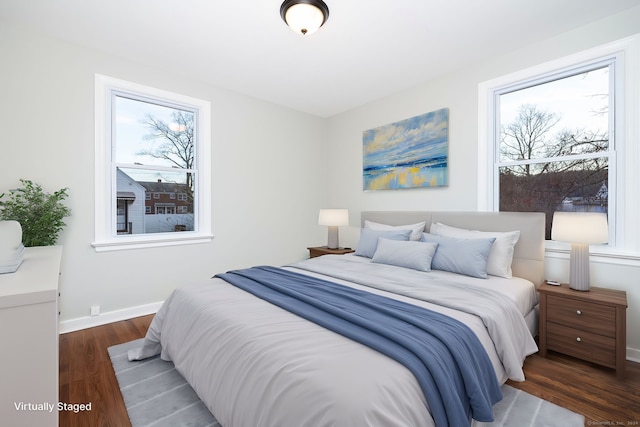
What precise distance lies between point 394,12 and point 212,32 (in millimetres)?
1527

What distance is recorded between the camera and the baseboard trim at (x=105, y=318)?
271 cm

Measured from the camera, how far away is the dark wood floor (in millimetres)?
1607

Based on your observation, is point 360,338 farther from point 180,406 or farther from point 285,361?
point 180,406

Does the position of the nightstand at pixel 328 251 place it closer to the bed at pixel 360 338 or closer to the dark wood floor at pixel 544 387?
the bed at pixel 360 338

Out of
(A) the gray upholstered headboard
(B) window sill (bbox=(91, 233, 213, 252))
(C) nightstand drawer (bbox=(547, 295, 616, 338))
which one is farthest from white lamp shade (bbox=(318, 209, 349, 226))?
(C) nightstand drawer (bbox=(547, 295, 616, 338))

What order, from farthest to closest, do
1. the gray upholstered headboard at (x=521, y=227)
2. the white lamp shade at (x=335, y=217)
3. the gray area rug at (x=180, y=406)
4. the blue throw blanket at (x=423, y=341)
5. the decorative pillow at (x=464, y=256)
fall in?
the white lamp shade at (x=335, y=217)
the gray upholstered headboard at (x=521, y=227)
the decorative pillow at (x=464, y=256)
the gray area rug at (x=180, y=406)
the blue throw blanket at (x=423, y=341)

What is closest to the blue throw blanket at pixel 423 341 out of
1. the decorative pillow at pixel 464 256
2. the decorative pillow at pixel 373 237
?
the decorative pillow at pixel 464 256

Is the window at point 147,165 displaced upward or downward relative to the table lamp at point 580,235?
upward

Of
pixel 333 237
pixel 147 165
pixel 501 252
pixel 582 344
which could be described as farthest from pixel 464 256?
pixel 147 165

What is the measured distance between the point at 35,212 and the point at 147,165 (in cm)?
109

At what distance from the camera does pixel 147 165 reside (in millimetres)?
3254

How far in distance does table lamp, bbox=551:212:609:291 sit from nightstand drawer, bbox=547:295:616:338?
16 centimetres

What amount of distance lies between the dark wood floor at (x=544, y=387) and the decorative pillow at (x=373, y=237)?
56.4 inches

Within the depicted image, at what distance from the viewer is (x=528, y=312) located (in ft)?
7.46
